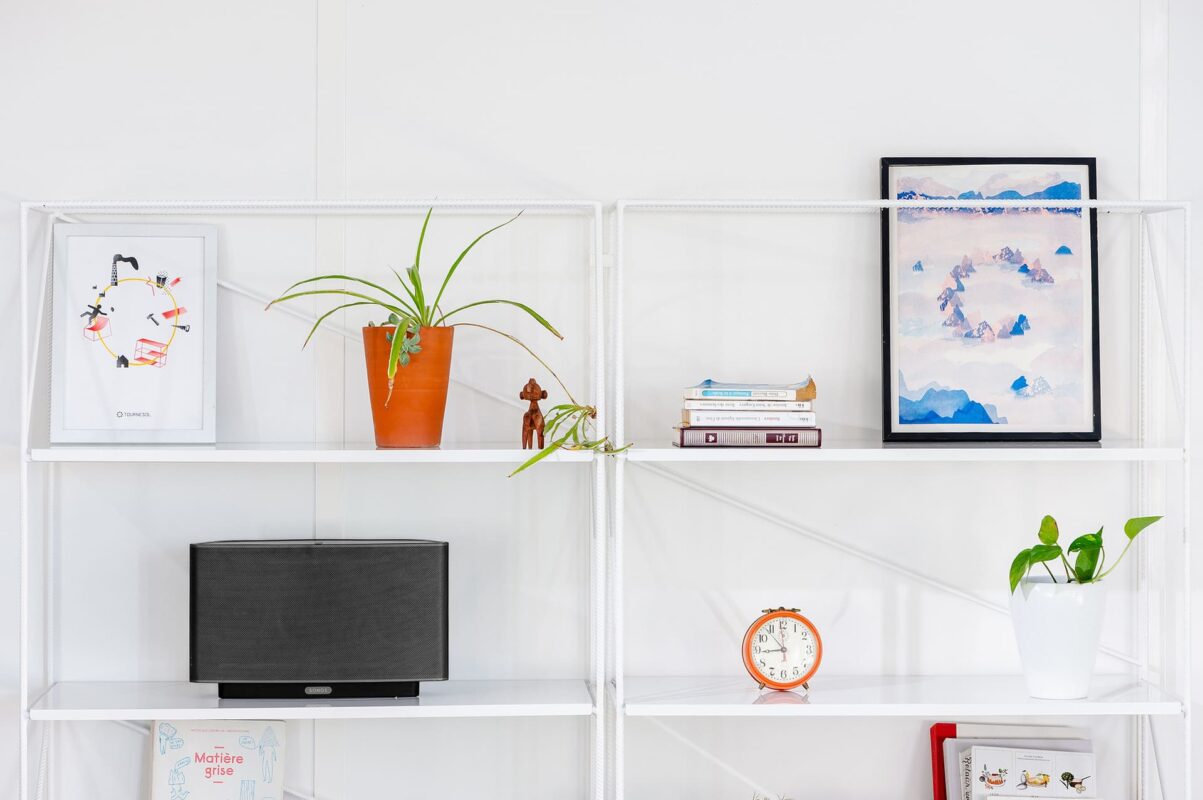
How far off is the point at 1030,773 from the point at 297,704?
123 cm

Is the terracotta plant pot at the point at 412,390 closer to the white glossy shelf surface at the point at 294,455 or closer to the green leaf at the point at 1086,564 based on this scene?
the white glossy shelf surface at the point at 294,455

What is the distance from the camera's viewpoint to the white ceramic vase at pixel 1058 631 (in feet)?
5.44

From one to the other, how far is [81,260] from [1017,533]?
1.69m

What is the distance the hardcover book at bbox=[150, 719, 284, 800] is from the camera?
1.80 metres

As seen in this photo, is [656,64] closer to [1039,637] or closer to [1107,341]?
[1107,341]

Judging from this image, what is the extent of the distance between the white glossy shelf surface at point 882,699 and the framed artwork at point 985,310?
16.7 inches

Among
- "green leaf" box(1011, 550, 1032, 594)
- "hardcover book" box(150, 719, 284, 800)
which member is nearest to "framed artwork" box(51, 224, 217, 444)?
"hardcover book" box(150, 719, 284, 800)

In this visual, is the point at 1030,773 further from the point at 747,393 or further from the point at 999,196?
the point at 999,196

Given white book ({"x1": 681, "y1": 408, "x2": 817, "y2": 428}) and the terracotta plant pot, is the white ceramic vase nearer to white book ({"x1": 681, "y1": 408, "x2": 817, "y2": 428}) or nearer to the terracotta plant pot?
white book ({"x1": 681, "y1": 408, "x2": 817, "y2": 428})

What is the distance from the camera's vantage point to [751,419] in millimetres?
1673

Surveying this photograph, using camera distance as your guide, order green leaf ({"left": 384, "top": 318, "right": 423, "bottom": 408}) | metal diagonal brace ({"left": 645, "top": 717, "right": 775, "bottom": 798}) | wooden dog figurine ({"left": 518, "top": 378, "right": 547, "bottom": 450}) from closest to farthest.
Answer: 1. green leaf ({"left": 384, "top": 318, "right": 423, "bottom": 408})
2. wooden dog figurine ({"left": 518, "top": 378, "right": 547, "bottom": 450})
3. metal diagonal brace ({"left": 645, "top": 717, "right": 775, "bottom": 798})

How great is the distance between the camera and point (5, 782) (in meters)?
1.87

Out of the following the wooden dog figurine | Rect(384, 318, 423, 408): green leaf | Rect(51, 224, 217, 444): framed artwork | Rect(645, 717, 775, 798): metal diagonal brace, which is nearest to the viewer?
Rect(384, 318, 423, 408): green leaf

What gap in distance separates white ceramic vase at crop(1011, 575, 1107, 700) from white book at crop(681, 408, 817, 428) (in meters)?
0.43
